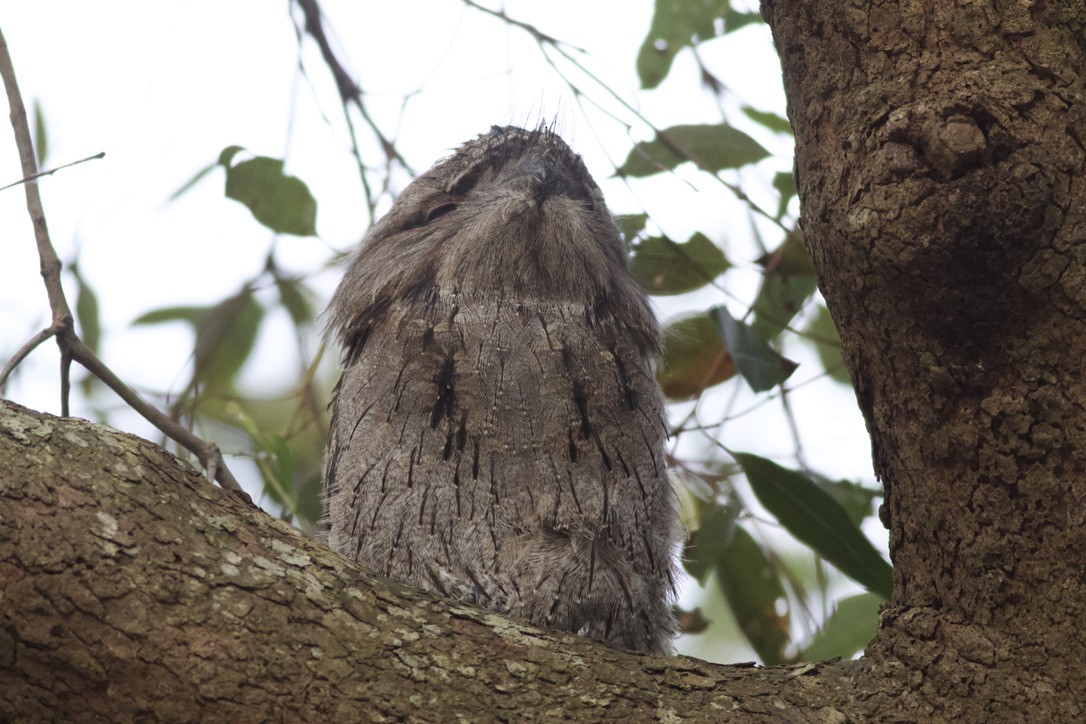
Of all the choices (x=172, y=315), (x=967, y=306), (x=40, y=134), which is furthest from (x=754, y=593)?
(x=40, y=134)

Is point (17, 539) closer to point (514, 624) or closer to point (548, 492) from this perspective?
point (514, 624)

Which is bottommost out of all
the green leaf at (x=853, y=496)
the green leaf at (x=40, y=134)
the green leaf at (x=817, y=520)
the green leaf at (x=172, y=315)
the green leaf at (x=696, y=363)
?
the green leaf at (x=817, y=520)

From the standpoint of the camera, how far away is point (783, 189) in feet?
11.1

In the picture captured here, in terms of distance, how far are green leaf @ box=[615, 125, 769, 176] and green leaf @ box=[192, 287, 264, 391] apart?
148 centimetres

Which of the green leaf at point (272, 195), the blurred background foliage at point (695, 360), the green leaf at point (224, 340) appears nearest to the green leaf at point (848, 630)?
the blurred background foliage at point (695, 360)

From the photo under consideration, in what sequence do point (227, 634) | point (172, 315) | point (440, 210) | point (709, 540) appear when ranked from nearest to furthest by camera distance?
point (227, 634) < point (440, 210) < point (709, 540) < point (172, 315)

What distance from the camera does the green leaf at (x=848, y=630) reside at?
289 cm

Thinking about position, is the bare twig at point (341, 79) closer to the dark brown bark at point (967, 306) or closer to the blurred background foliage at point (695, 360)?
the blurred background foliage at point (695, 360)

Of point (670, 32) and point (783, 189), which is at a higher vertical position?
point (670, 32)

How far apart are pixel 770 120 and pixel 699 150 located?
1.40 ft

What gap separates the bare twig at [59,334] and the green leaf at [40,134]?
4.47 feet

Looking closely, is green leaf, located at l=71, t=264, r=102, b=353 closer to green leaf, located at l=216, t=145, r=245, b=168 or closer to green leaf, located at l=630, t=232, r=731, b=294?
green leaf, located at l=216, t=145, r=245, b=168

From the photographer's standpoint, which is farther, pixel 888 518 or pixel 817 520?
pixel 817 520

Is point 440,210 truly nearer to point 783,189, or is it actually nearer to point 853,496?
point 783,189
